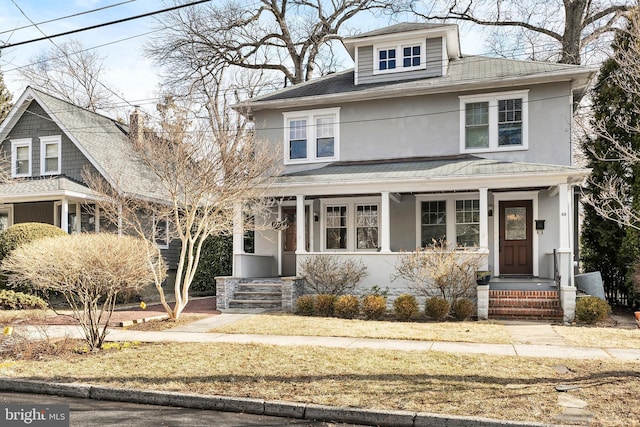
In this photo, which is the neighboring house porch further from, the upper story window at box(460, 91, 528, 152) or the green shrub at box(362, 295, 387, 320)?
the green shrub at box(362, 295, 387, 320)

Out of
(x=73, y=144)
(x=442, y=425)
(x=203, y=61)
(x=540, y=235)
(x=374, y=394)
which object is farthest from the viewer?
(x=203, y=61)

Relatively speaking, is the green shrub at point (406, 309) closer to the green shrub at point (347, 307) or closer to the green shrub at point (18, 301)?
the green shrub at point (347, 307)

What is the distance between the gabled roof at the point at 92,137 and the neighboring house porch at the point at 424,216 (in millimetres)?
5887

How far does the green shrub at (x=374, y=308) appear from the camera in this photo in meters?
13.1

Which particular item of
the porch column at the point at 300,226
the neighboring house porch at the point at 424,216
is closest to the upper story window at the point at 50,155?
the neighboring house porch at the point at 424,216

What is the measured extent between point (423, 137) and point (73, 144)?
12.7 metres

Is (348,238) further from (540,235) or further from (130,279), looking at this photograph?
(130,279)

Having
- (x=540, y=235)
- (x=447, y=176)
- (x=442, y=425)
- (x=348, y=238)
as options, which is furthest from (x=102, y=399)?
(x=540, y=235)

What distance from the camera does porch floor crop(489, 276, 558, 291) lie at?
13.8 metres

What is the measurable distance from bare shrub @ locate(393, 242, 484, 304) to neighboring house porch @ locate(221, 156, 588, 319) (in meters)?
0.44

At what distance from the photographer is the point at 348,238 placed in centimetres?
1738

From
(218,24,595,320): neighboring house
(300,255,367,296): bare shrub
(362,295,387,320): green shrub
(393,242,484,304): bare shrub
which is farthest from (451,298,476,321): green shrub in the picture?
(300,255,367,296): bare shrub

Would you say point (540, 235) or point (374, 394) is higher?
point (540, 235)

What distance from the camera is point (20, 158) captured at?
21531 mm
